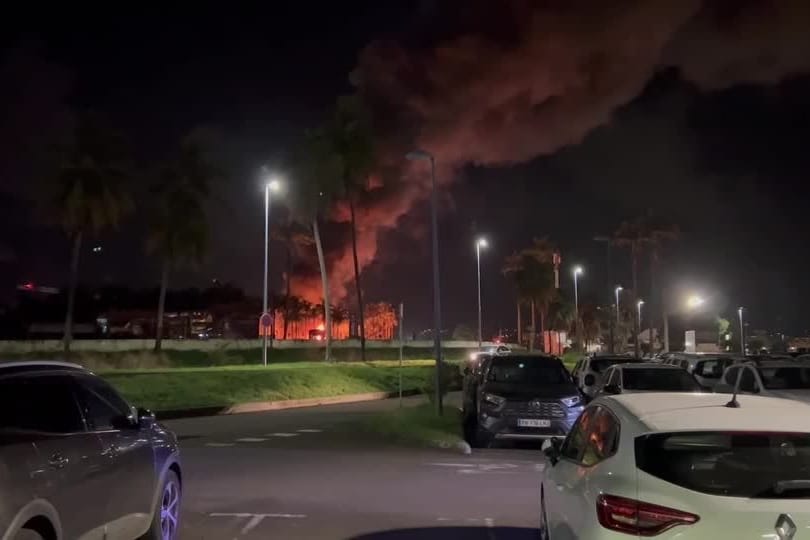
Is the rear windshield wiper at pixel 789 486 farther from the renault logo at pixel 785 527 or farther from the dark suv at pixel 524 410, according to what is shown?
the dark suv at pixel 524 410

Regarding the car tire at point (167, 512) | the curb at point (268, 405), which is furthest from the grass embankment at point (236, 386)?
the car tire at point (167, 512)

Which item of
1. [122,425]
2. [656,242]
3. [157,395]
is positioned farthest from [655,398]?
[656,242]

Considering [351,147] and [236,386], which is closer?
[236,386]

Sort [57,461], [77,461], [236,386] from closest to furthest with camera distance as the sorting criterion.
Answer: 1. [57,461]
2. [77,461]
3. [236,386]

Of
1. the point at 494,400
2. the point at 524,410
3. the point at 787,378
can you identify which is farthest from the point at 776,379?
the point at 494,400

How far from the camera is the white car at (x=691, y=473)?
438 cm

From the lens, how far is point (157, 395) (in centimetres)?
2633

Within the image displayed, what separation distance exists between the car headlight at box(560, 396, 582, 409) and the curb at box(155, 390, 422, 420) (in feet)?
35.2

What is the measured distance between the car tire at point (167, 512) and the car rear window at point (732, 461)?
14.0 feet

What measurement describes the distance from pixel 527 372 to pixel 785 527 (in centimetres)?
1316

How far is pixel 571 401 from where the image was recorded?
611 inches

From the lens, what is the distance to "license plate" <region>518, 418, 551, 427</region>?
49.9ft

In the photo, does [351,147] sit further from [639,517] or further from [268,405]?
[639,517]

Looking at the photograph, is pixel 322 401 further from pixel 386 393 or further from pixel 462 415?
pixel 462 415
